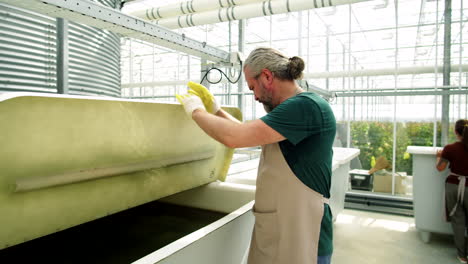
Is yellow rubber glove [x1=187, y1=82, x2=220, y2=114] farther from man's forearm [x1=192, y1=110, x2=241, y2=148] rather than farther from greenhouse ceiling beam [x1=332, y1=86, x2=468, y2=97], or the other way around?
greenhouse ceiling beam [x1=332, y1=86, x2=468, y2=97]

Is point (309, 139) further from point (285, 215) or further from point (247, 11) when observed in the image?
point (247, 11)

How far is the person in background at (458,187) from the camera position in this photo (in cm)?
305

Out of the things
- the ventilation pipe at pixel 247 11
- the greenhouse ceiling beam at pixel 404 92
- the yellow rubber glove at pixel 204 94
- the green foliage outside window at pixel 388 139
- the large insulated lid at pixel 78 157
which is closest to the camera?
the large insulated lid at pixel 78 157

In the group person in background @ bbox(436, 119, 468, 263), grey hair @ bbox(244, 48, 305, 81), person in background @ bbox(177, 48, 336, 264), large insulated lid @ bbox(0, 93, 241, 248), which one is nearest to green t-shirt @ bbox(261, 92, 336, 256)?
person in background @ bbox(177, 48, 336, 264)

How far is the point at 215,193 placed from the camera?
1859 mm

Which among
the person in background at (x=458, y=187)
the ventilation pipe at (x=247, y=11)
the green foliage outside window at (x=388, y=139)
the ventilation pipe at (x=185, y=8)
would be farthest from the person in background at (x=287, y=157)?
the green foliage outside window at (x=388, y=139)

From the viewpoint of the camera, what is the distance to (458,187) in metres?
3.11

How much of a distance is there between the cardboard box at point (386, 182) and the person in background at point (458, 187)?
1894 millimetres

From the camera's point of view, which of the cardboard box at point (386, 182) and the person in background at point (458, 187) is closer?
the person in background at point (458, 187)

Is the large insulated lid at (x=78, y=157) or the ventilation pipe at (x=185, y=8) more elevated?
the ventilation pipe at (x=185, y=8)

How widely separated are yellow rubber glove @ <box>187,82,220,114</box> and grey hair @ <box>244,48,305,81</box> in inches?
9.7

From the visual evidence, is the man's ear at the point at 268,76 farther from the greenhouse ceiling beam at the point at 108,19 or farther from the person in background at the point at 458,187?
the person in background at the point at 458,187

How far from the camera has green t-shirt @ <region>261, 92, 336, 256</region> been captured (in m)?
1.11

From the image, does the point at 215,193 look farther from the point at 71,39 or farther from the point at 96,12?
the point at 71,39
